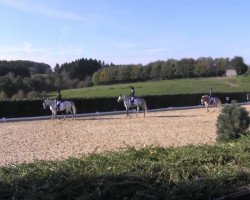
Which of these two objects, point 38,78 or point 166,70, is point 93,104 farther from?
point 166,70

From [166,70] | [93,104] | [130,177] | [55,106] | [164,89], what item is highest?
[166,70]

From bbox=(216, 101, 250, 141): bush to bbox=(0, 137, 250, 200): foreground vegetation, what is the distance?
592 centimetres

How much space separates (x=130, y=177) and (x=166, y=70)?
349 feet

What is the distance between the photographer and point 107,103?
4100cm

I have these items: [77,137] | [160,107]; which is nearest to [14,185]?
[77,137]

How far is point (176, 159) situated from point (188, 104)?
139 ft

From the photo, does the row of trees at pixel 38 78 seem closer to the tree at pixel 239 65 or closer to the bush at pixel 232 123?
the tree at pixel 239 65

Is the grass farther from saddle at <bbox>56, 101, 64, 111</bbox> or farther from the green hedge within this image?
saddle at <bbox>56, 101, 64, 111</bbox>

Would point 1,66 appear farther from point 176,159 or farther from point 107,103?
point 176,159

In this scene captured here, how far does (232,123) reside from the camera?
14.2 metres

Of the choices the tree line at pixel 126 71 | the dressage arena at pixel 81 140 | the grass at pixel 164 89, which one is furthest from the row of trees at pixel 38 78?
the dressage arena at pixel 81 140

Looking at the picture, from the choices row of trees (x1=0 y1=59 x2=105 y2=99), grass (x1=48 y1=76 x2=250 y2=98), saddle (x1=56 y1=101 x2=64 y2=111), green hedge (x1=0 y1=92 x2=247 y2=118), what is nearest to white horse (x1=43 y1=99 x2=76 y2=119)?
saddle (x1=56 y1=101 x2=64 y2=111)

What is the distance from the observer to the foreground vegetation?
18.0 ft

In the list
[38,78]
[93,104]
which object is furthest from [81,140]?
[38,78]
